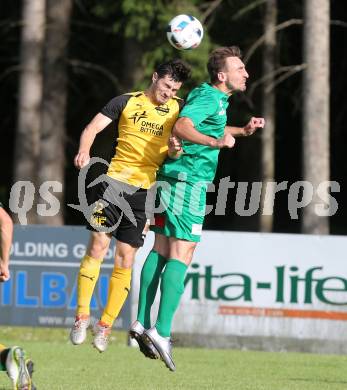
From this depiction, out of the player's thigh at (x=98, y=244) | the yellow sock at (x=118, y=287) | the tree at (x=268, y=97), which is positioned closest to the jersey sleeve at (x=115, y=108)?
the player's thigh at (x=98, y=244)

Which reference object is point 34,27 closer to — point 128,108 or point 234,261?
point 234,261

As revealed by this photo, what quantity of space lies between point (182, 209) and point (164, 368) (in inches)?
102

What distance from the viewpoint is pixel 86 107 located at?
2616 centimetres

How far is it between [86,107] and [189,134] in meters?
17.6

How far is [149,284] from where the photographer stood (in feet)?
31.2

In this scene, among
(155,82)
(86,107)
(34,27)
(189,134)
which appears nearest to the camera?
(189,134)

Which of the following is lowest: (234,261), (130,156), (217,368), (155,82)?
(217,368)

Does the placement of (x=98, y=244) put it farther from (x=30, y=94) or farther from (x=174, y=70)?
(x=30, y=94)

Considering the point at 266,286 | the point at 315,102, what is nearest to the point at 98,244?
the point at 266,286

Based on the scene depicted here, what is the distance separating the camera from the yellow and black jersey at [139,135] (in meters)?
9.32

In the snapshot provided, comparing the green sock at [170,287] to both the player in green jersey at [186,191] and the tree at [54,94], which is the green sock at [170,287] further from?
the tree at [54,94]

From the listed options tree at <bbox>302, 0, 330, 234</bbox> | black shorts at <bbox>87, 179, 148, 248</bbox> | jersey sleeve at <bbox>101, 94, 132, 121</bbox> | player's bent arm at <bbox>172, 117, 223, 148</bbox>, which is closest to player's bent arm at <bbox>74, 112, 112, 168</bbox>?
jersey sleeve at <bbox>101, 94, 132, 121</bbox>

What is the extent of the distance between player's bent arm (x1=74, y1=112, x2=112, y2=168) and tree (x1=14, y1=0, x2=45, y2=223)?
11.8 meters

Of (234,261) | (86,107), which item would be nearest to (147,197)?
(234,261)
